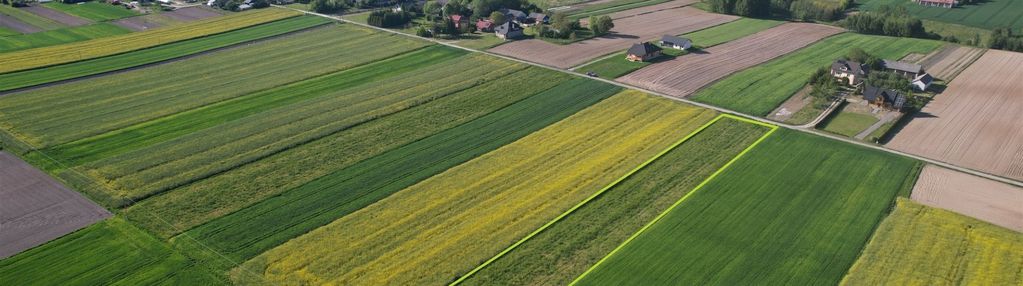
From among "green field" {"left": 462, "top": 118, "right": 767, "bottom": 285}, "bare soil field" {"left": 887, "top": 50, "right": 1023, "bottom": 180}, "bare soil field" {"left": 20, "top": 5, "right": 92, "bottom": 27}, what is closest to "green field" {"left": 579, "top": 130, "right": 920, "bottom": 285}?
"green field" {"left": 462, "top": 118, "right": 767, "bottom": 285}

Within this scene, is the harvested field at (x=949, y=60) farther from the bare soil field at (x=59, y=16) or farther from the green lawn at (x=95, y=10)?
the bare soil field at (x=59, y=16)

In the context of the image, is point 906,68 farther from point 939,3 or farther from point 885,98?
point 939,3

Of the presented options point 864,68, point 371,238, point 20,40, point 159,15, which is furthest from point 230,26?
point 864,68

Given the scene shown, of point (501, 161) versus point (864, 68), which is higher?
point (864, 68)

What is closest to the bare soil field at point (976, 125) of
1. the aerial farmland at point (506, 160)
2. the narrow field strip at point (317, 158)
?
the aerial farmland at point (506, 160)

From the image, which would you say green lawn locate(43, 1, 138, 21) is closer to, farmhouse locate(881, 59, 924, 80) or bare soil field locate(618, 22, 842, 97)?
bare soil field locate(618, 22, 842, 97)

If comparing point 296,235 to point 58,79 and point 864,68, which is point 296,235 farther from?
point 864,68
